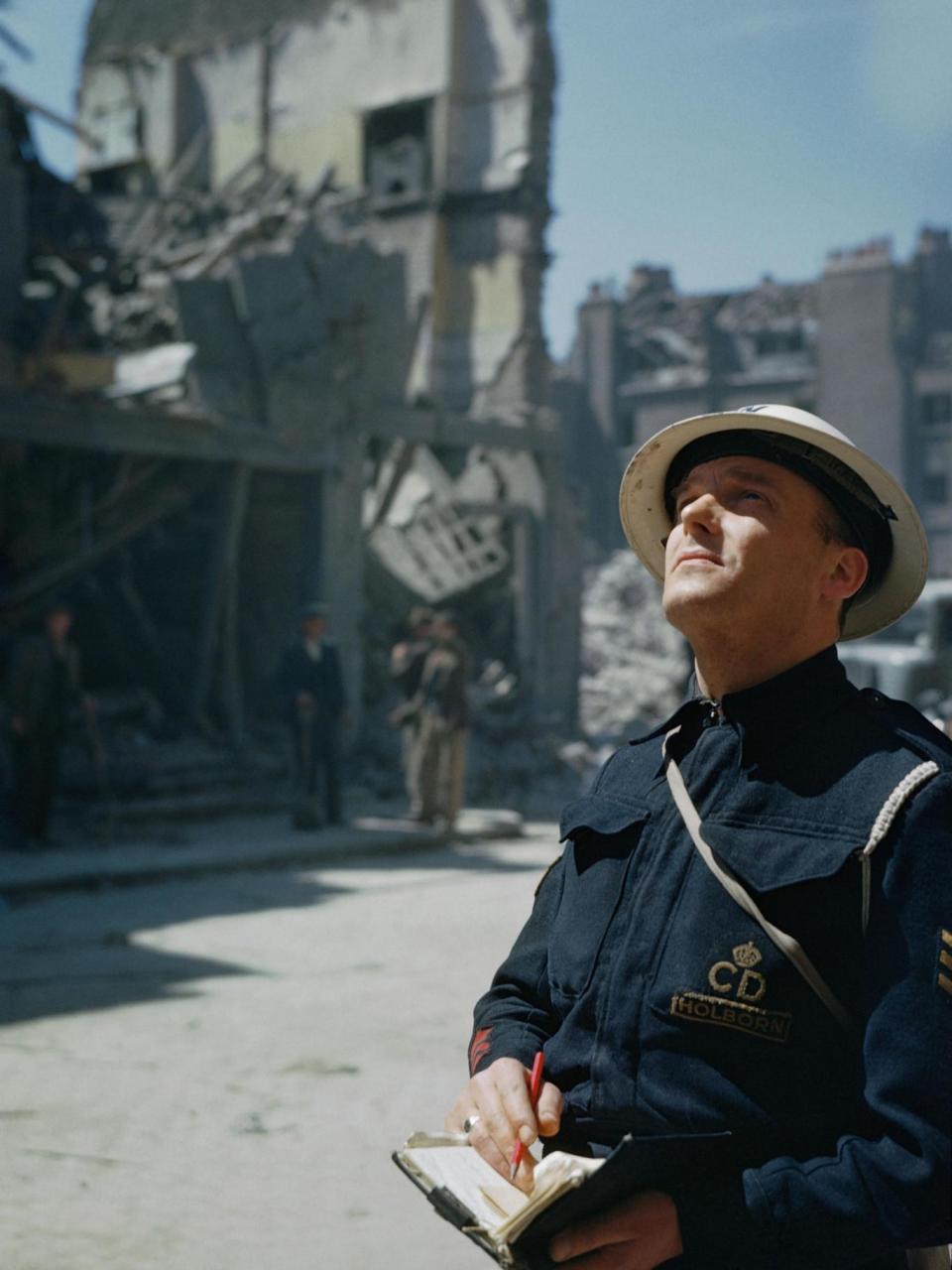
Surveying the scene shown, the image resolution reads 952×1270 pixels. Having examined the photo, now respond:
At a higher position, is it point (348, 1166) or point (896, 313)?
point (896, 313)

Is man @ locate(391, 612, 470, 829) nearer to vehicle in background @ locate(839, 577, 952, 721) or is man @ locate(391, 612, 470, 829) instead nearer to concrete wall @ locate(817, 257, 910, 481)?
vehicle in background @ locate(839, 577, 952, 721)

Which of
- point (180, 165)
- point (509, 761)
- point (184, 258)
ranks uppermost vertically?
point (180, 165)

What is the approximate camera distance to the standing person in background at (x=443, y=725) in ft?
43.0

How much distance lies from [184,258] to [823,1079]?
60.1ft

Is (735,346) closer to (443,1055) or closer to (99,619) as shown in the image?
(99,619)

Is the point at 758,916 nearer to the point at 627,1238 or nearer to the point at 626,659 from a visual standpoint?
the point at 627,1238

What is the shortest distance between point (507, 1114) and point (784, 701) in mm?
634

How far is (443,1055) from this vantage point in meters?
5.83

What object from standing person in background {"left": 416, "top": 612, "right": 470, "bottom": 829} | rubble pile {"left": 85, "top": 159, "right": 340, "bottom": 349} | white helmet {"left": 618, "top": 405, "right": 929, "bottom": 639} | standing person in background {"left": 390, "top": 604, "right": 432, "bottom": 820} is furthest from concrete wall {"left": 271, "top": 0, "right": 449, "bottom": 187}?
white helmet {"left": 618, "top": 405, "right": 929, "bottom": 639}

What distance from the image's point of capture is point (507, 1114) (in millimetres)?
1892

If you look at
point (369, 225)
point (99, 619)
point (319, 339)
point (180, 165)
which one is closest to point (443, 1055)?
point (99, 619)

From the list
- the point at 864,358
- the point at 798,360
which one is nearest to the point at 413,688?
the point at 864,358

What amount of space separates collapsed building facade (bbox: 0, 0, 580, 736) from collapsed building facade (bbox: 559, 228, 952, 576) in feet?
82.9

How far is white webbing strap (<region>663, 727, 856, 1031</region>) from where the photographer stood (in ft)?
5.51
